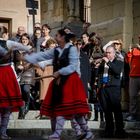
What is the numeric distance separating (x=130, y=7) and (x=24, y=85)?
3.13 meters

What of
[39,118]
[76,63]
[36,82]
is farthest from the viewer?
[36,82]

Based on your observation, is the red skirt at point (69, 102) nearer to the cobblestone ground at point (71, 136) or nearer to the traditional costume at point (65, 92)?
the traditional costume at point (65, 92)

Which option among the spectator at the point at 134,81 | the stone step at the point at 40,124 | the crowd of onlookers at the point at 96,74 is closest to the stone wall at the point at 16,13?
the crowd of onlookers at the point at 96,74

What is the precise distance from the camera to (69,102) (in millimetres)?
8602

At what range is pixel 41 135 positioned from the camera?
1008cm

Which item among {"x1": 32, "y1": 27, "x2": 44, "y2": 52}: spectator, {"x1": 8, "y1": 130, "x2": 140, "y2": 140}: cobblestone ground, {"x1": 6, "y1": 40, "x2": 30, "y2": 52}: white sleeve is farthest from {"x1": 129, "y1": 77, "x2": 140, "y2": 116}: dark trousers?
{"x1": 6, "y1": 40, "x2": 30, "y2": 52}: white sleeve

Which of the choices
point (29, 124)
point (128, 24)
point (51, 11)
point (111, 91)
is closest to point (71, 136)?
point (29, 124)

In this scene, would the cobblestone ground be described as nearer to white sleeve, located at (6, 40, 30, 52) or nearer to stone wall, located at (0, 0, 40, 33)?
white sleeve, located at (6, 40, 30, 52)

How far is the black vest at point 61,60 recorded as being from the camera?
8.64m

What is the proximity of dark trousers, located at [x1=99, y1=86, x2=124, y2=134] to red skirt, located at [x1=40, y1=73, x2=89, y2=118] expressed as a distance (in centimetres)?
153

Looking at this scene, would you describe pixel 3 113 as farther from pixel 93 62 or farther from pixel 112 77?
pixel 93 62

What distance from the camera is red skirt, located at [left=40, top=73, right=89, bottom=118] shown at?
8.55 m

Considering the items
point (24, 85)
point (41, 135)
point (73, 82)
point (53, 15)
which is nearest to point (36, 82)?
point (24, 85)

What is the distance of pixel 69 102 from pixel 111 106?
1790mm
